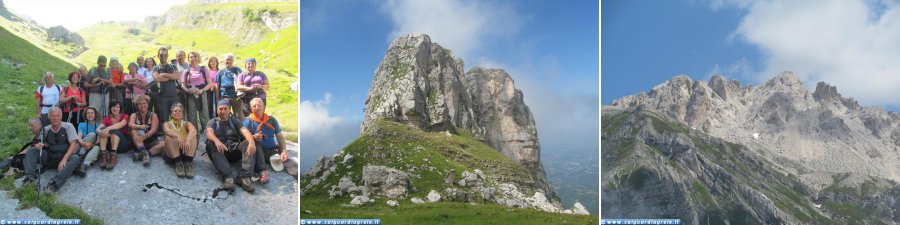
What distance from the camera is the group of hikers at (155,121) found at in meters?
11.4

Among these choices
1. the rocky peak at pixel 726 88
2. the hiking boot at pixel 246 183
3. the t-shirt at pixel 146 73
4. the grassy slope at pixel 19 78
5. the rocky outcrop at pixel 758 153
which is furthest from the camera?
the rocky peak at pixel 726 88

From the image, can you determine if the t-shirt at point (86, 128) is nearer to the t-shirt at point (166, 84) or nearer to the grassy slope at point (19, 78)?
the t-shirt at point (166, 84)

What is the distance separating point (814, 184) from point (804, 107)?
16.1m

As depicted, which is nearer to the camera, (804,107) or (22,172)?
(22,172)

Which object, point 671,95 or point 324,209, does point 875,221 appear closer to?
point 671,95

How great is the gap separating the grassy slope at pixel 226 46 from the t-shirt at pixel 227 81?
194cm

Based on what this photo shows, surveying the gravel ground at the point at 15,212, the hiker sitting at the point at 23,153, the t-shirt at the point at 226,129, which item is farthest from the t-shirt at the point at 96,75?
the t-shirt at the point at 226,129

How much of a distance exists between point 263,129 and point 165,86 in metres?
2.70

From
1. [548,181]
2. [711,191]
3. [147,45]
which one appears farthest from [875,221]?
[147,45]

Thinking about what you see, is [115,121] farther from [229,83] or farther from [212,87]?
[229,83]

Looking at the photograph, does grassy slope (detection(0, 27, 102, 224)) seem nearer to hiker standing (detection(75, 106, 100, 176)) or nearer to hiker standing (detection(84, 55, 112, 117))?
hiker standing (detection(84, 55, 112, 117))

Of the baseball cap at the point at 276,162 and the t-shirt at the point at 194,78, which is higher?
the t-shirt at the point at 194,78

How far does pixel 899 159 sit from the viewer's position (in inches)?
3172

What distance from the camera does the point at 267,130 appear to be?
12.4 m
